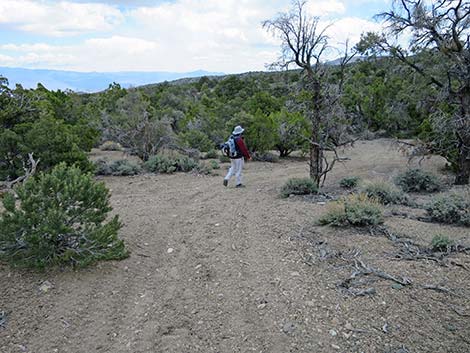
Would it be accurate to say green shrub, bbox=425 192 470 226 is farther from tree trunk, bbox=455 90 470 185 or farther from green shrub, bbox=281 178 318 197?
tree trunk, bbox=455 90 470 185

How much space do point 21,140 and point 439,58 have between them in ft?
39.0

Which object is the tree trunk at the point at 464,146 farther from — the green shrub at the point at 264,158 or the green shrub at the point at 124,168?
the green shrub at the point at 124,168

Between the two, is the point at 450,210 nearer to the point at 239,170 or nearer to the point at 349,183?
the point at 349,183

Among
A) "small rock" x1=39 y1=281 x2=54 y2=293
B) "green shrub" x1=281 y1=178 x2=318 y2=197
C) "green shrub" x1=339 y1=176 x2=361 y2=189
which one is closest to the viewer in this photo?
"small rock" x1=39 y1=281 x2=54 y2=293

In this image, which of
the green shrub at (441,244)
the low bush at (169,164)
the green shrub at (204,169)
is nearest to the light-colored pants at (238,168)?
the green shrub at (204,169)

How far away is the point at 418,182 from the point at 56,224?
362 inches

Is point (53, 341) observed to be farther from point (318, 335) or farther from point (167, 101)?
point (167, 101)

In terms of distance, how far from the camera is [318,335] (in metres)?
4.25

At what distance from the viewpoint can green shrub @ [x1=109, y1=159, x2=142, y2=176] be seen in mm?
13453

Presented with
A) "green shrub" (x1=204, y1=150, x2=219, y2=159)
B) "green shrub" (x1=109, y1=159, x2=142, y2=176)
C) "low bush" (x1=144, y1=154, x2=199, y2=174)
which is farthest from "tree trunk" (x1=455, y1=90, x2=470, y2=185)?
"green shrub" (x1=109, y1=159, x2=142, y2=176)

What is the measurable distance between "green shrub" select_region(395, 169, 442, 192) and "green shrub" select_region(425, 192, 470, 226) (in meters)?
3.09

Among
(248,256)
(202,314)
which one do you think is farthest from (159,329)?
(248,256)

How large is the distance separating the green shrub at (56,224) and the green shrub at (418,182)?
8.03 m

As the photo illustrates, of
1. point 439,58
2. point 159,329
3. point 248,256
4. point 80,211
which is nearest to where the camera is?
point 159,329
